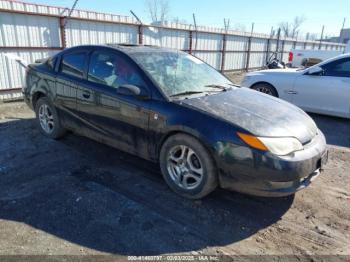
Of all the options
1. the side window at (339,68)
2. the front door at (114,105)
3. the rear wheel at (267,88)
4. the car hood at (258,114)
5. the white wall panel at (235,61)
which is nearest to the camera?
the car hood at (258,114)

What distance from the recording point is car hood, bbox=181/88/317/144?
9.80ft

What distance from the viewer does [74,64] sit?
4.41 m

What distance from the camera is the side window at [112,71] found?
12.0 feet

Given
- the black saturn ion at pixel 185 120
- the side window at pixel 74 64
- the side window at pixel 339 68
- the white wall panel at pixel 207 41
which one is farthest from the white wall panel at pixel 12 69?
the white wall panel at pixel 207 41

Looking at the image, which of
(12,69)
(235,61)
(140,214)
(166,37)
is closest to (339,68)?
(140,214)

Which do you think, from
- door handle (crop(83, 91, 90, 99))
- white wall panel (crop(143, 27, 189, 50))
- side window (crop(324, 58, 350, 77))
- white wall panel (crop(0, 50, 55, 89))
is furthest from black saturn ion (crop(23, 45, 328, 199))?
white wall panel (crop(143, 27, 189, 50))

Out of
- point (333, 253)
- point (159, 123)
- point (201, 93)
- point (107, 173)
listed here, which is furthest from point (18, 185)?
point (333, 253)

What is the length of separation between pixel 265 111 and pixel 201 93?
0.79 meters

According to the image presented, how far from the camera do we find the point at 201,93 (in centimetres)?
364

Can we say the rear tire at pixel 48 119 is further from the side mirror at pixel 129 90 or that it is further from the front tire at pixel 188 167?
the front tire at pixel 188 167

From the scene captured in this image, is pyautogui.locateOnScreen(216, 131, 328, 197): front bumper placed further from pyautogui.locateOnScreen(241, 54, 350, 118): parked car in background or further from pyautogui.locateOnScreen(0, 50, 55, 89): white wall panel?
pyautogui.locateOnScreen(0, 50, 55, 89): white wall panel

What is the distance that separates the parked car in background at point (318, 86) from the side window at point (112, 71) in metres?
4.68

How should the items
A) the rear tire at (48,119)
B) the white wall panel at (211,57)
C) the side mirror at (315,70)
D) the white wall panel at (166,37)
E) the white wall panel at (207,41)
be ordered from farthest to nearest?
the white wall panel at (211,57) < the white wall panel at (207,41) < the white wall panel at (166,37) < the side mirror at (315,70) < the rear tire at (48,119)

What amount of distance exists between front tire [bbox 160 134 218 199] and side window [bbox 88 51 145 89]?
84cm
